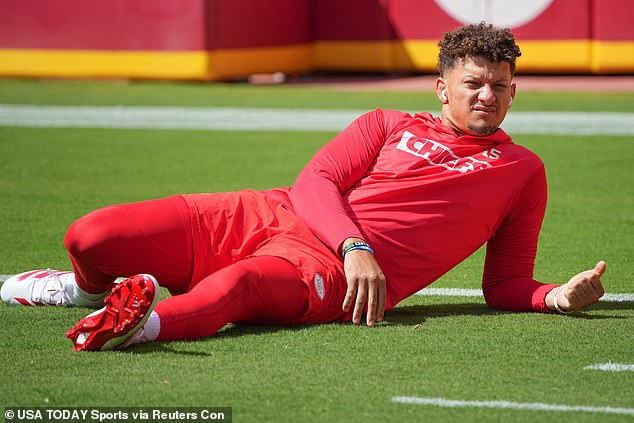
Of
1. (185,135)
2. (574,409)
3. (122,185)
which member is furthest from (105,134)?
(574,409)

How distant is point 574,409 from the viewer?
11.3 ft

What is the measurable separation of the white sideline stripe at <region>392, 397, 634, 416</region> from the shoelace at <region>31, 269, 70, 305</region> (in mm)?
1695

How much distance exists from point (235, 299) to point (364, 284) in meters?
0.45

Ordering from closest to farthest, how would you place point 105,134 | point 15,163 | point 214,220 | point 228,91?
point 214,220, point 15,163, point 105,134, point 228,91

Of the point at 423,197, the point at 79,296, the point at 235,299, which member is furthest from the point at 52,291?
the point at 423,197

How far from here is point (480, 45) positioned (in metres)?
4.38

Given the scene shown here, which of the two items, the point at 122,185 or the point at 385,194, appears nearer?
the point at 385,194

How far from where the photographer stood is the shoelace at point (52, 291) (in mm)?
4688

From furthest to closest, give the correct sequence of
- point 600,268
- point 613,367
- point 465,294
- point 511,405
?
point 465,294 → point 600,268 → point 613,367 → point 511,405

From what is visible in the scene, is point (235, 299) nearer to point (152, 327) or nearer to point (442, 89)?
point (152, 327)

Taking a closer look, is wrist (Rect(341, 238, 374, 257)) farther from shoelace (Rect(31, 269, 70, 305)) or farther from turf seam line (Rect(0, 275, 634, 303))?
shoelace (Rect(31, 269, 70, 305))

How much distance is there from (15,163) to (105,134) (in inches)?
65.6

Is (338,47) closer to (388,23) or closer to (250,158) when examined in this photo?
(388,23)

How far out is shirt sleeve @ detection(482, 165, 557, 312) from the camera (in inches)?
178
